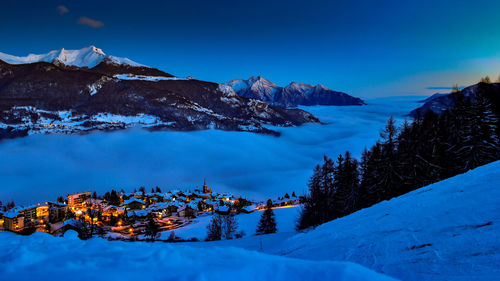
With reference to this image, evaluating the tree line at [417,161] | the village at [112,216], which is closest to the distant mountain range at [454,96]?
the tree line at [417,161]

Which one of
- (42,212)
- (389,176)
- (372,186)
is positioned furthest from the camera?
(42,212)

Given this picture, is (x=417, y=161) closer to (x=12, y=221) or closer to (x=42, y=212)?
(x=12, y=221)

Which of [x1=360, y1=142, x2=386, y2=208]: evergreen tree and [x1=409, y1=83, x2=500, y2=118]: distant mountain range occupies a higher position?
[x1=409, y1=83, x2=500, y2=118]: distant mountain range

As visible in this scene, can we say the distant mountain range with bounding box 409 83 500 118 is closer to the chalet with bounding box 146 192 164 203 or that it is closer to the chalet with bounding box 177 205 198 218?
the chalet with bounding box 177 205 198 218

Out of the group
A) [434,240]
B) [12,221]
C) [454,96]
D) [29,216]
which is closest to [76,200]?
[29,216]

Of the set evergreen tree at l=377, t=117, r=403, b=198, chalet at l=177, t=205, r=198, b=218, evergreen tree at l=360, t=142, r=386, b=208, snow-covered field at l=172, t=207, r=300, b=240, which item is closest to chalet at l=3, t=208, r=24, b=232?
chalet at l=177, t=205, r=198, b=218

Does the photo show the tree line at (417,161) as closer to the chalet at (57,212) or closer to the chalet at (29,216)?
the chalet at (57,212)
